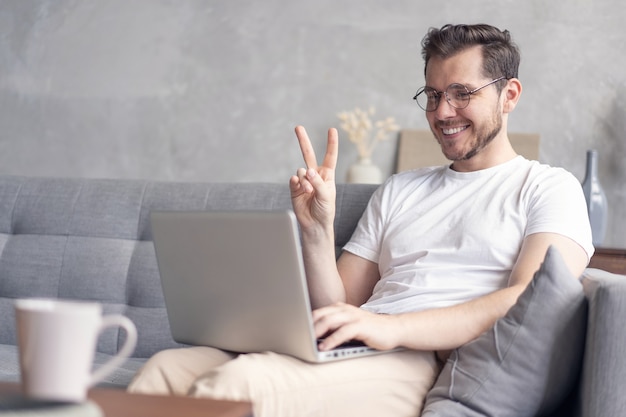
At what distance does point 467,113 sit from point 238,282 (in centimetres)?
83

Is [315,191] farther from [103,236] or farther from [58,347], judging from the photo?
[58,347]

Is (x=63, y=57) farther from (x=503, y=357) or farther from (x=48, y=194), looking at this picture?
(x=503, y=357)

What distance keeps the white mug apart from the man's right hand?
3.09 feet

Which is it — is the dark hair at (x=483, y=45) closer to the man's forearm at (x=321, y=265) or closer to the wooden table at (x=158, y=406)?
the man's forearm at (x=321, y=265)

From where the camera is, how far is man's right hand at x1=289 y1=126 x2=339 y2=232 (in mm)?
1827

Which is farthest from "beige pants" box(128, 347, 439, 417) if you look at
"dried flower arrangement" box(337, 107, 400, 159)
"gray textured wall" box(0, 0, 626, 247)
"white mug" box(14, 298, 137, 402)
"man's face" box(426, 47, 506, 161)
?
"gray textured wall" box(0, 0, 626, 247)

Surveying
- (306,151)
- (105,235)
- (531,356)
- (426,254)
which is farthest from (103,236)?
(531,356)

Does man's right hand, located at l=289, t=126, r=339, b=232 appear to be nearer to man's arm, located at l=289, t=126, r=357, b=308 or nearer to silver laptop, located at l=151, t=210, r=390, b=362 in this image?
man's arm, located at l=289, t=126, r=357, b=308

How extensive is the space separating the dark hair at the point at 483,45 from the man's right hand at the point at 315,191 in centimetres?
36

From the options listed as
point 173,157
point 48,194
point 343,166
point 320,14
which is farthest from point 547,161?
point 48,194

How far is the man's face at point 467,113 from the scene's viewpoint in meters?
2.00

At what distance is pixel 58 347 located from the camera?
34.8 inches

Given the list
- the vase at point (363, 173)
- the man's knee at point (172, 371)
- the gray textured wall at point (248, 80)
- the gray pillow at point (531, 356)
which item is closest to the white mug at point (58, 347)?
the man's knee at point (172, 371)

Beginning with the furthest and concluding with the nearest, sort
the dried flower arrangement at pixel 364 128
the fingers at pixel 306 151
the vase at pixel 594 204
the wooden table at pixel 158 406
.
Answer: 1. the dried flower arrangement at pixel 364 128
2. the vase at pixel 594 204
3. the fingers at pixel 306 151
4. the wooden table at pixel 158 406
